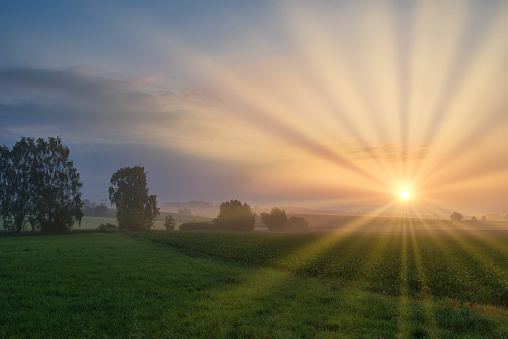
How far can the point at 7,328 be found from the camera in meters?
10.2

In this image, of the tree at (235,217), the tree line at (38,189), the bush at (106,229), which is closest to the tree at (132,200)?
the bush at (106,229)

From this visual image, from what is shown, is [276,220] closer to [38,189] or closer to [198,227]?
[198,227]

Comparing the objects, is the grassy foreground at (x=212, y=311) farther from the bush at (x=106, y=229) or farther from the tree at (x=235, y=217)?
the tree at (x=235, y=217)

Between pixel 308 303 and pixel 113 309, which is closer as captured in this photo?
pixel 113 309

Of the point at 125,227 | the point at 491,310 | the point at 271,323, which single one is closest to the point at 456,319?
the point at 491,310

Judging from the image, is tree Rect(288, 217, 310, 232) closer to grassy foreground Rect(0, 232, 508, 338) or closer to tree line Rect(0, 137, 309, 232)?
tree line Rect(0, 137, 309, 232)

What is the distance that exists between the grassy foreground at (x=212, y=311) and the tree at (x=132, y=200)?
84.1 metres

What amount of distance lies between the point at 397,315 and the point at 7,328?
14.2 metres

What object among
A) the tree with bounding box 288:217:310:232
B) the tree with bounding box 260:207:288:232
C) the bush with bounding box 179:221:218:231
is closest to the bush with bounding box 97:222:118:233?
the bush with bounding box 179:221:218:231

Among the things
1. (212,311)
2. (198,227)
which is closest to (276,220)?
(198,227)

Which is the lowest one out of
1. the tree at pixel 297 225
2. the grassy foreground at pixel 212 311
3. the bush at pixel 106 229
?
the tree at pixel 297 225

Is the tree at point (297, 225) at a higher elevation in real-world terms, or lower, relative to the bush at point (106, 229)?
lower

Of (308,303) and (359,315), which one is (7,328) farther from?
(359,315)

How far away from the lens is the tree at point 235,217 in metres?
126
